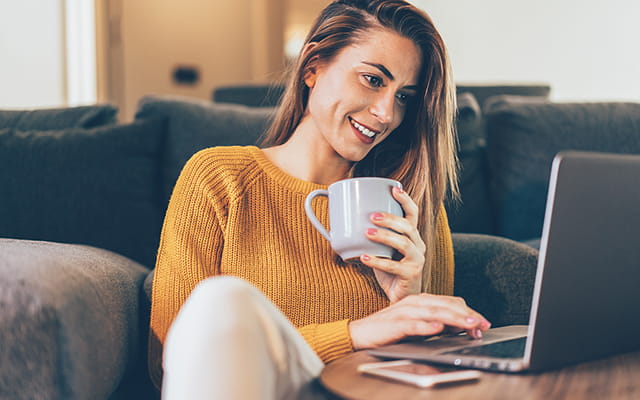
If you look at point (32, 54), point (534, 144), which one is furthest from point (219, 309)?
point (32, 54)

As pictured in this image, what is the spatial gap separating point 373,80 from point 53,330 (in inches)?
27.2

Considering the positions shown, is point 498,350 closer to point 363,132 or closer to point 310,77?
point 363,132

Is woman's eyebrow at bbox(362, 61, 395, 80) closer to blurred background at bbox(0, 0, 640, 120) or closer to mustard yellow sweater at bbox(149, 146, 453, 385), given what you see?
mustard yellow sweater at bbox(149, 146, 453, 385)

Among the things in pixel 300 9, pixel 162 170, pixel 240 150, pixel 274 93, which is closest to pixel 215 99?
pixel 274 93

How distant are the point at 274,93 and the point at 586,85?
1505mm

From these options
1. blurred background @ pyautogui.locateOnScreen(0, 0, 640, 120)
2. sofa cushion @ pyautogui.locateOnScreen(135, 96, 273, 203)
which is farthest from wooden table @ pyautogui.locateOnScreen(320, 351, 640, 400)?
blurred background @ pyautogui.locateOnScreen(0, 0, 640, 120)

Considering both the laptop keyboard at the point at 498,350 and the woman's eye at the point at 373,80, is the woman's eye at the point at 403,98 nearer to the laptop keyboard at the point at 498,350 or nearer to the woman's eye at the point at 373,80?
the woman's eye at the point at 373,80

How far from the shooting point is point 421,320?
0.88m

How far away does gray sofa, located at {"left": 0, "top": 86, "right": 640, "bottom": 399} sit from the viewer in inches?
30.6

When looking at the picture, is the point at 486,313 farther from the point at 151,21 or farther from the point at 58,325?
the point at 151,21

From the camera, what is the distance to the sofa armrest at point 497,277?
4.31ft

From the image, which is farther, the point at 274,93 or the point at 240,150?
the point at 274,93

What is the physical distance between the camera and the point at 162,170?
1734 mm

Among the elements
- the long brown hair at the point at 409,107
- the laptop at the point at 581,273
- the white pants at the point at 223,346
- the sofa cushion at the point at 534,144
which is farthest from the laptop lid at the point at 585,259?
the sofa cushion at the point at 534,144
